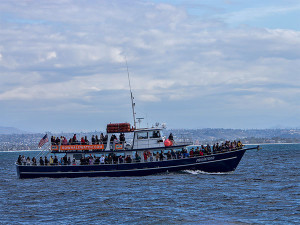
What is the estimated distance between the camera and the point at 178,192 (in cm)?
4203

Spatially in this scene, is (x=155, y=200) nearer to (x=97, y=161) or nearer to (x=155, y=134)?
(x=155, y=134)

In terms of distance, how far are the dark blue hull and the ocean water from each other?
0.79 metres

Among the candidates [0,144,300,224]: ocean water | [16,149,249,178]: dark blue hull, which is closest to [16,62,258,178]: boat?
[16,149,249,178]: dark blue hull

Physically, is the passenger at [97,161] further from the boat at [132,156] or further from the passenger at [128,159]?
the passenger at [128,159]

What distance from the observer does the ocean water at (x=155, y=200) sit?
3145 cm

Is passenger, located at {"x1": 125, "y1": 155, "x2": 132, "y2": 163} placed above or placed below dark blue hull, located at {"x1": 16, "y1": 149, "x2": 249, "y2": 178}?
above

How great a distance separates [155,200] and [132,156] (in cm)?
1475

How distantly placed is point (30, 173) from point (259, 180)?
992 inches

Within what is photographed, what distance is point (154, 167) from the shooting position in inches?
2036

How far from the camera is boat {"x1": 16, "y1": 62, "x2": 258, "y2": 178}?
170 feet

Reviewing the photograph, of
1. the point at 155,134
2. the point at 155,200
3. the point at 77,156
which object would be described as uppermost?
the point at 155,134

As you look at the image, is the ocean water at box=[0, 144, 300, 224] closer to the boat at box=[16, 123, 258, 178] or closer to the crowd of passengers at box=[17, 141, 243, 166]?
the boat at box=[16, 123, 258, 178]

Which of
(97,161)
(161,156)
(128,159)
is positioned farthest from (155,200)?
(97,161)

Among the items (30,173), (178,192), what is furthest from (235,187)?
(30,173)
